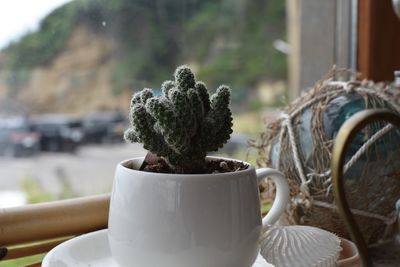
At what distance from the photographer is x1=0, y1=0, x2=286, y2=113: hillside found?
781 millimetres

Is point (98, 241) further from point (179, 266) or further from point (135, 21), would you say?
point (135, 21)

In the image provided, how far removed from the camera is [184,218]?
41 centimetres

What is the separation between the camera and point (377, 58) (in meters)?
0.90

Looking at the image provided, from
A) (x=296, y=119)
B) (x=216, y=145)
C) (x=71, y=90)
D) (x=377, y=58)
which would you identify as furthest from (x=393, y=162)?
(x=71, y=90)

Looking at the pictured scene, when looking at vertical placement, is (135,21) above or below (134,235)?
above

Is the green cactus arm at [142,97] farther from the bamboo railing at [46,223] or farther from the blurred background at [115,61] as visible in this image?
the blurred background at [115,61]

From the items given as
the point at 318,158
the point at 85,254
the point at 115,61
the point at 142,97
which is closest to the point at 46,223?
the point at 85,254

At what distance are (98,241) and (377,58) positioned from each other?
24.1 inches

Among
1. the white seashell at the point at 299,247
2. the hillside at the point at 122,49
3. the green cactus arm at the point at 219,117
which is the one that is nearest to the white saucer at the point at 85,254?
the white seashell at the point at 299,247

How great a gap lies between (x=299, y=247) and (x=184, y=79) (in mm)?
185

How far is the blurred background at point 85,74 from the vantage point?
77 centimetres

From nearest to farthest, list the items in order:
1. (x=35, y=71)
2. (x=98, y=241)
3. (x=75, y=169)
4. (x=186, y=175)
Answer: (x=186, y=175) < (x=98, y=241) < (x=35, y=71) < (x=75, y=169)

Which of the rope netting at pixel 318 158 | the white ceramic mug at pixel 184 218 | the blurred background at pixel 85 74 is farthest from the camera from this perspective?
the blurred background at pixel 85 74

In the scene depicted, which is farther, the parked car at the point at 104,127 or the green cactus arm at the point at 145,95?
the parked car at the point at 104,127
